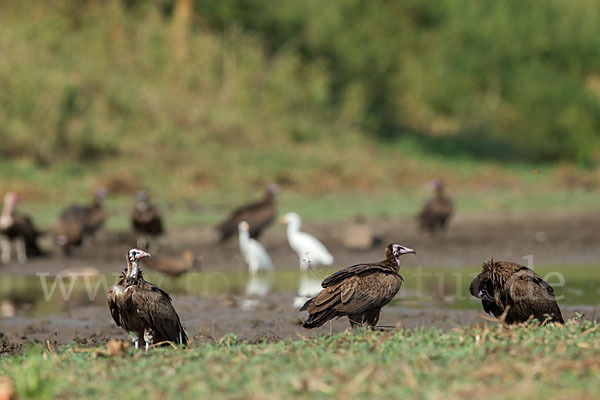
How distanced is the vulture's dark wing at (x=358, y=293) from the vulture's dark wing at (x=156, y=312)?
3.54 feet

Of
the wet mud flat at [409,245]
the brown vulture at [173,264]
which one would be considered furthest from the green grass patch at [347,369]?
the wet mud flat at [409,245]

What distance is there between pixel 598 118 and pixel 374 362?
94.2 ft

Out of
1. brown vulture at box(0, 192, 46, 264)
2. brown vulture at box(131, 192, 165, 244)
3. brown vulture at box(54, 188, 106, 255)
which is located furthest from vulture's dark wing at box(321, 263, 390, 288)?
brown vulture at box(0, 192, 46, 264)

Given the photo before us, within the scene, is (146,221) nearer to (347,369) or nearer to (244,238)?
(244,238)

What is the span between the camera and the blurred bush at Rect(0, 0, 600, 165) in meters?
26.0

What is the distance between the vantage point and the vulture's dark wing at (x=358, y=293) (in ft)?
26.7

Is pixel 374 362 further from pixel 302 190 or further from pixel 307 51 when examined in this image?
pixel 307 51

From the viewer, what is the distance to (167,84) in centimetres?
2933

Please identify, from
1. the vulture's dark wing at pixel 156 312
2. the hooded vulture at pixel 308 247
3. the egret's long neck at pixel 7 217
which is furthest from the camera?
the egret's long neck at pixel 7 217

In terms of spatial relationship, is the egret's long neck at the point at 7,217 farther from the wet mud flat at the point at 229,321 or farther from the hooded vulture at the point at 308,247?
the wet mud flat at the point at 229,321

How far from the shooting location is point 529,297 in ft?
25.7

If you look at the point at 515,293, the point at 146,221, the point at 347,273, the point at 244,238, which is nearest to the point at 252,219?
the point at 244,238

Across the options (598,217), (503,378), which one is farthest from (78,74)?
(503,378)

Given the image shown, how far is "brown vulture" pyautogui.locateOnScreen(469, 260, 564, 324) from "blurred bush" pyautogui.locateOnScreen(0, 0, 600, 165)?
17797 millimetres
